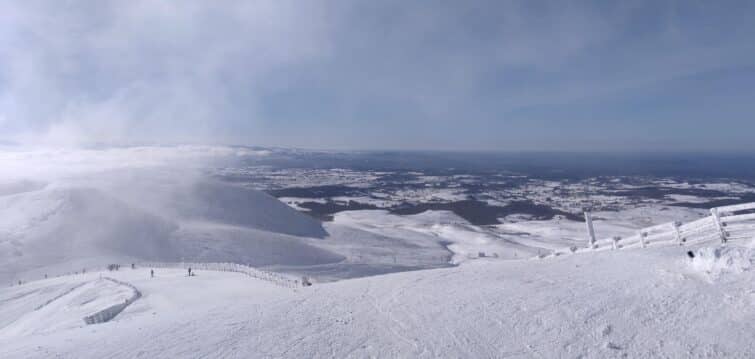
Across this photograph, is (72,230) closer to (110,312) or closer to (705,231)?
(110,312)

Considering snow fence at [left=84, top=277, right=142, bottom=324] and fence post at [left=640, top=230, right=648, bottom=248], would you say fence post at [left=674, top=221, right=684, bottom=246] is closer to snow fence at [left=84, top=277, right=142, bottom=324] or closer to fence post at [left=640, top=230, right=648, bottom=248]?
fence post at [left=640, top=230, right=648, bottom=248]

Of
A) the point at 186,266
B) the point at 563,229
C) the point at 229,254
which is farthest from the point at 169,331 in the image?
the point at 563,229

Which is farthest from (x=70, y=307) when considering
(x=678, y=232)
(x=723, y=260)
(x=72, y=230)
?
(x=72, y=230)

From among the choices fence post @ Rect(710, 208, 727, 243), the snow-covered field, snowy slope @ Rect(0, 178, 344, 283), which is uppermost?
fence post @ Rect(710, 208, 727, 243)

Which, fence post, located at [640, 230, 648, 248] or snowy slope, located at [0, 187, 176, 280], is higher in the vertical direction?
fence post, located at [640, 230, 648, 248]

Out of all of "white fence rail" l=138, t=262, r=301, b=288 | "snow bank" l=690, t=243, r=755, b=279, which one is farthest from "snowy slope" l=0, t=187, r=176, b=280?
"snow bank" l=690, t=243, r=755, b=279

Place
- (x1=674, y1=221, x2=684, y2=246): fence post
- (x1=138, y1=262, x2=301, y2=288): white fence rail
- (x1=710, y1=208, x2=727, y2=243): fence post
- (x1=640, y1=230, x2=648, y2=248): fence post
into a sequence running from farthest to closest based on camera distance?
(x1=138, y1=262, x2=301, y2=288): white fence rail
(x1=640, y1=230, x2=648, y2=248): fence post
(x1=674, y1=221, x2=684, y2=246): fence post
(x1=710, y1=208, x2=727, y2=243): fence post
